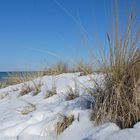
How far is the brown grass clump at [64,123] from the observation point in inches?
103

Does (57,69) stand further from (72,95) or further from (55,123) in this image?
(55,123)

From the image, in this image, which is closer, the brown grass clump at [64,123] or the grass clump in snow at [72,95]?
the brown grass clump at [64,123]

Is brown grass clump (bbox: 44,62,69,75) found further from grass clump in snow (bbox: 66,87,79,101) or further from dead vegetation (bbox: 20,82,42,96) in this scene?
grass clump in snow (bbox: 66,87,79,101)

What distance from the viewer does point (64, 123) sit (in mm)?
2658

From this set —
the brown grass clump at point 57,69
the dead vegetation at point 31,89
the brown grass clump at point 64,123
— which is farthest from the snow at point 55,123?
the brown grass clump at point 57,69

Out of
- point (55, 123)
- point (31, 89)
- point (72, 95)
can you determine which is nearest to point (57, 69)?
point (31, 89)

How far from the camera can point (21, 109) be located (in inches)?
139

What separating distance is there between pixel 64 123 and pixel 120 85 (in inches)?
22.0

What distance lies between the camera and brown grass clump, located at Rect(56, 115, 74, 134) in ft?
8.61

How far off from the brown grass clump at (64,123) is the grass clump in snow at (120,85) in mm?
220

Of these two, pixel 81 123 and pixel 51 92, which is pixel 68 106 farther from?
pixel 51 92

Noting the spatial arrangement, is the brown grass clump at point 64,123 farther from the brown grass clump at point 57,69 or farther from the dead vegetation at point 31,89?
the brown grass clump at point 57,69

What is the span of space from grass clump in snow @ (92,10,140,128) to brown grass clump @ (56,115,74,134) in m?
0.22

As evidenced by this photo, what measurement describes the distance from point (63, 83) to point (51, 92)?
1.97 ft
